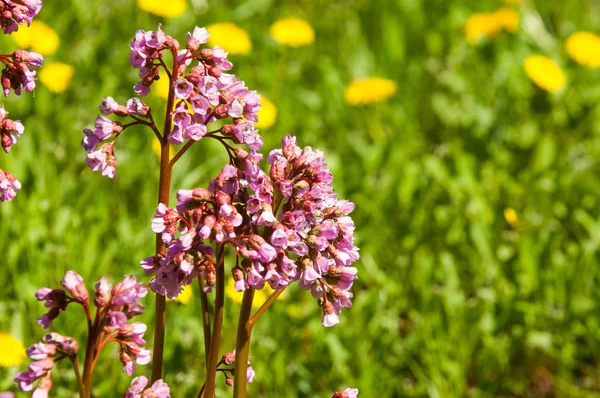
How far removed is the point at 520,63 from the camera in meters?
5.21

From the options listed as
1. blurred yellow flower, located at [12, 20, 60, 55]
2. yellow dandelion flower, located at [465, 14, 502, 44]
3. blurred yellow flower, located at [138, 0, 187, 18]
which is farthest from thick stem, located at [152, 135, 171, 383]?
yellow dandelion flower, located at [465, 14, 502, 44]

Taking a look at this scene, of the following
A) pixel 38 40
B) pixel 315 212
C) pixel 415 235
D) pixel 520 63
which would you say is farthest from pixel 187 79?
→ pixel 520 63

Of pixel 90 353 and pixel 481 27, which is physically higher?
pixel 481 27

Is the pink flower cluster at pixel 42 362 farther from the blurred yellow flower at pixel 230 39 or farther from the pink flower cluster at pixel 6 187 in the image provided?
the blurred yellow flower at pixel 230 39

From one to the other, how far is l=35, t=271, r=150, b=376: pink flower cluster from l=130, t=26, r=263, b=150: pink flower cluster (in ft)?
0.95

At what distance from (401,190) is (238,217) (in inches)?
98.0

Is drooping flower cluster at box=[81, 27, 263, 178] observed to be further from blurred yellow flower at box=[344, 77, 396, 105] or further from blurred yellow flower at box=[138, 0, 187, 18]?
blurred yellow flower at box=[138, 0, 187, 18]

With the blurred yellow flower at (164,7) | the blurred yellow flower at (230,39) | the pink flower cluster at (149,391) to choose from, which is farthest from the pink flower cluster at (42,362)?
the blurred yellow flower at (164,7)

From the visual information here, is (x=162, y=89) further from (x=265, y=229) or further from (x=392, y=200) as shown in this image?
(x=265, y=229)

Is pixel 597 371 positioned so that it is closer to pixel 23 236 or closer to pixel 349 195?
pixel 349 195

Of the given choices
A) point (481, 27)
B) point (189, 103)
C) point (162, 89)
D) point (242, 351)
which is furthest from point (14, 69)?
point (481, 27)

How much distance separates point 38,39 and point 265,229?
3.14 metres

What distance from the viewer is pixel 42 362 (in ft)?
4.43

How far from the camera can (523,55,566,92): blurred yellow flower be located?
4.54 m
